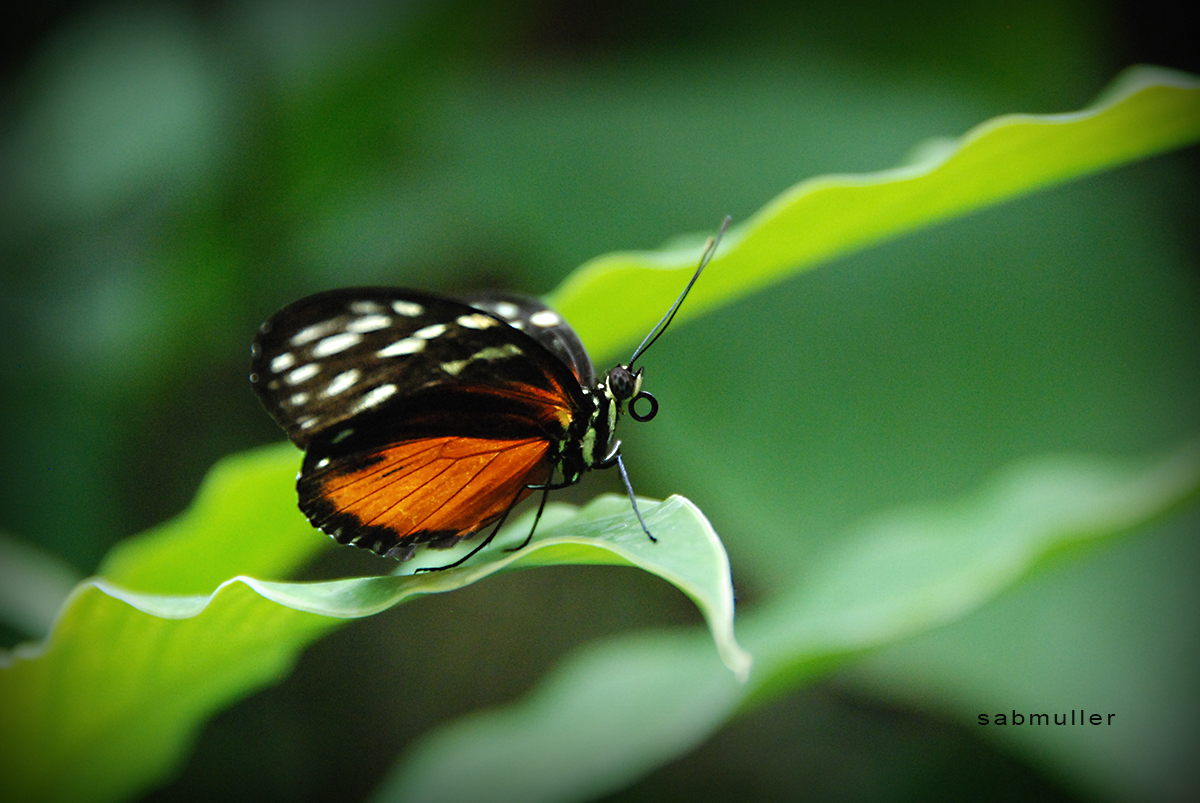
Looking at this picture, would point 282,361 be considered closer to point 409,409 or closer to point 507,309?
point 409,409

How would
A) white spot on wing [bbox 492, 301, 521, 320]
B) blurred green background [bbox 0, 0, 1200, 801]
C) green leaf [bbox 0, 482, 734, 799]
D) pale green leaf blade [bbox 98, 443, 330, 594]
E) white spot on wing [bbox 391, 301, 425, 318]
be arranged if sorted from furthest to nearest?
1. blurred green background [bbox 0, 0, 1200, 801]
2. white spot on wing [bbox 492, 301, 521, 320]
3. pale green leaf blade [bbox 98, 443, 330, 594]
4. white spot on wing [bbox 391, 301, 425, 318]
5. green leaf [bbox 0, 482, 734, 799]

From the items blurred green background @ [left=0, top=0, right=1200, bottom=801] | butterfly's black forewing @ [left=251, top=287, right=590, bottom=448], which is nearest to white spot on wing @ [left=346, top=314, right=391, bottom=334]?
butterfly's black forewing @ [left=251, top=287, right=590, bottom=448]

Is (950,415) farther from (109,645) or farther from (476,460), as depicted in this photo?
(109,645)

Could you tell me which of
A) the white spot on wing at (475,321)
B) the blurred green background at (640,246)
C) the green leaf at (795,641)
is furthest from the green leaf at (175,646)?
the blurred green background at (640,246)

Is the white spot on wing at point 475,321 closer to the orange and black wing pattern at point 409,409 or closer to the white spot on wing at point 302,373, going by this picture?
the orange and black wing pattern at point 409,409

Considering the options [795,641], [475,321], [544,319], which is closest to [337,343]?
[475,321]

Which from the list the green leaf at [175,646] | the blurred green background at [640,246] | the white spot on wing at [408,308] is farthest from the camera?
the blurred green background at [640,246]

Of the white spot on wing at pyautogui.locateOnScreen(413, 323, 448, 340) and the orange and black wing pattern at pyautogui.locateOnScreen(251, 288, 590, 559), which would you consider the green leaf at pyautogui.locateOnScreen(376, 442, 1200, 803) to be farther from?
the white spot on wing at pyautogui.locateOnScreen(413, 323, 448, 340)
